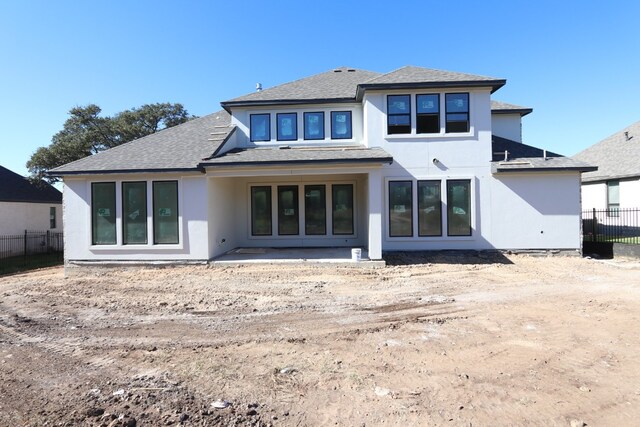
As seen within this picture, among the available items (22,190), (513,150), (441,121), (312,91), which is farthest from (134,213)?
(22,190)

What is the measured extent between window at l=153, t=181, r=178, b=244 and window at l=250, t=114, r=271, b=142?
174 inches

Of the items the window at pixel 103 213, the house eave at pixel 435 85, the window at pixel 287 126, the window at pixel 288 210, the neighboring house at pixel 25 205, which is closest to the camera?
the window at pixel 103 213

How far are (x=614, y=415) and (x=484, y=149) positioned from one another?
437 inches

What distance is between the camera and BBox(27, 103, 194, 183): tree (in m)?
25.1

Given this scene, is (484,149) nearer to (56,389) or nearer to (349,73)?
(349,73)

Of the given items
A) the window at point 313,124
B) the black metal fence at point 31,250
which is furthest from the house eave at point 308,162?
the black metal fence at point 31,250

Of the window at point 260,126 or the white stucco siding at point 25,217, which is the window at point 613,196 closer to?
the window at point 260,126

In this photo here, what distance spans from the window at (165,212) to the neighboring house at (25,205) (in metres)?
17.4

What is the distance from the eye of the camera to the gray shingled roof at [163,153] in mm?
11695

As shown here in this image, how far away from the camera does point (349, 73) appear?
17875 millimetres

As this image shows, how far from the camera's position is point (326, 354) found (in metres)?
4.78

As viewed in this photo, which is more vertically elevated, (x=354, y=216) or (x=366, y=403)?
(x=354, y=216)

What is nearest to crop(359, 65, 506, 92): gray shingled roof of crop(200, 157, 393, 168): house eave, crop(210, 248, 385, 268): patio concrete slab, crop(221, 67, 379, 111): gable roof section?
crop(221, 67, 379, 111): gable roof section

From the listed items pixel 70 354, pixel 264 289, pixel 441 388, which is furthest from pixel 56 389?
pixel 264 289
